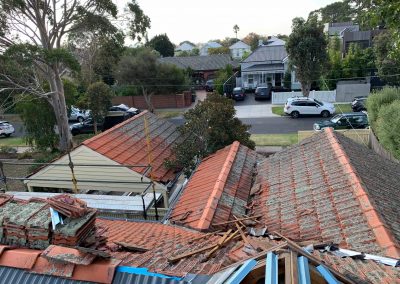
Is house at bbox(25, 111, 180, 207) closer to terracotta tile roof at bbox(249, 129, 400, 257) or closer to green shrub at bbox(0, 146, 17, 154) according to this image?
terracotta tile roof at bbox(249, 129, 400, 257)

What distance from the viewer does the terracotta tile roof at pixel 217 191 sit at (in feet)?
24.5

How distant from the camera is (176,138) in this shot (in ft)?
51.2

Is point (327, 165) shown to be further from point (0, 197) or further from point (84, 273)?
point (0, 197)

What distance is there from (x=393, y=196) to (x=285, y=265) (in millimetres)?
5613

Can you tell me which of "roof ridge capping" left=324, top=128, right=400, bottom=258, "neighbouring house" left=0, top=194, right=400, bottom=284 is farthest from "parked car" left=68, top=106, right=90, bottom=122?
"roof ridge capping" left=324, top=128, right=400, bottom=258

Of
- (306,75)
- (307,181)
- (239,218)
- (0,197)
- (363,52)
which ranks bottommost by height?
(239,218)

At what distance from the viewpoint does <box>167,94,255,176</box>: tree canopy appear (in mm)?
12385

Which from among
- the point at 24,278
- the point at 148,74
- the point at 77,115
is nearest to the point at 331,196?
the point at 24,278

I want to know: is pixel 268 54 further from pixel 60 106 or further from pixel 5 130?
pixel 5 130

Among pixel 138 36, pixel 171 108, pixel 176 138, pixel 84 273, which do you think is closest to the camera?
pixel 84 273

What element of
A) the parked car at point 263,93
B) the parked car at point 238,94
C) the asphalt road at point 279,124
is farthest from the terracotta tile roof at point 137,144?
the parked car at point 263,93

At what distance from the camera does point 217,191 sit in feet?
27.1

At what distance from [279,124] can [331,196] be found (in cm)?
2062

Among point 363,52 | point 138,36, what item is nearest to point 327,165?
point 138,36
